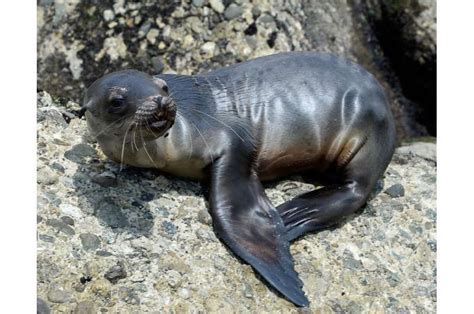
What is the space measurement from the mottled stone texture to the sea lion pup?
46.8 inches

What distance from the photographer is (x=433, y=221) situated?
511cm

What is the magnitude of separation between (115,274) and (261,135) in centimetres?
133

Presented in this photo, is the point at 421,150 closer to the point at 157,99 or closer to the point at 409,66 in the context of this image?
the point at 409,66

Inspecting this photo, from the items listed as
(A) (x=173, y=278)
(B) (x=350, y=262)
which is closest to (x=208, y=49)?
(B) (x=350, y=262)

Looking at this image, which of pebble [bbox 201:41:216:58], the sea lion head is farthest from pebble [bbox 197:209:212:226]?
pebble [bbox 201:41:216:58]

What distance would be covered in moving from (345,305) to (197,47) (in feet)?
8.89

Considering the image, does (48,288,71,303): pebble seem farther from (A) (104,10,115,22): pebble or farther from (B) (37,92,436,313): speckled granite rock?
(A) (104,10,115,22): pebble

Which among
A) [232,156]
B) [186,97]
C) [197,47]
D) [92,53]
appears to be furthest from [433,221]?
[92,53]

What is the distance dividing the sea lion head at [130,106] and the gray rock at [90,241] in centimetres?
55

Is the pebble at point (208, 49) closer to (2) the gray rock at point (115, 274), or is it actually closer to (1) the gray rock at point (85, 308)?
(2) the gray rock at point (115, 274)

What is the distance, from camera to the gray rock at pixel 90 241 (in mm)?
4250

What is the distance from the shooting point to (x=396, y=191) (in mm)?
5293

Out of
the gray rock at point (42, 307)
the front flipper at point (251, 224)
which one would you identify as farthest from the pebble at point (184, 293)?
the gray rock at point (42, 307)

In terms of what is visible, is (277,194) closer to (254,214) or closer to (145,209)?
(254,214)
